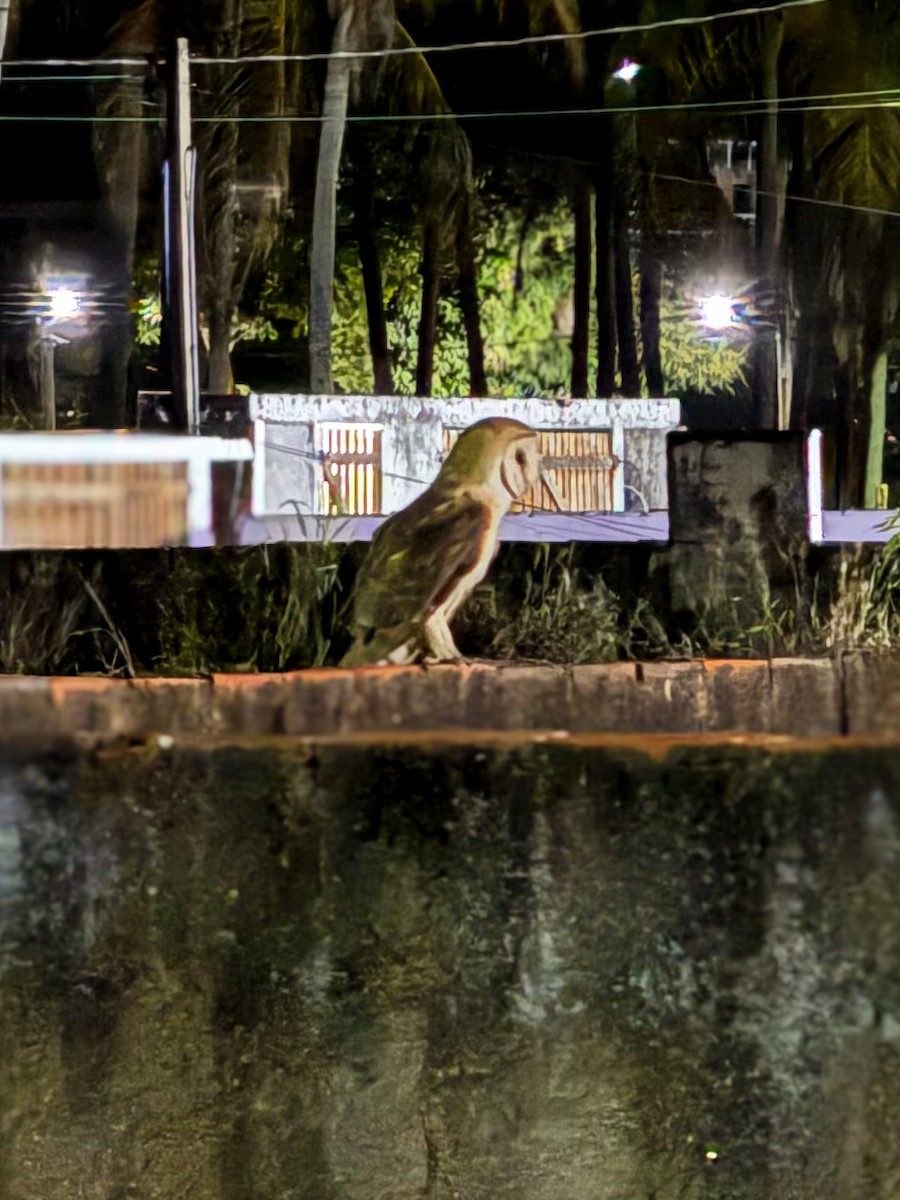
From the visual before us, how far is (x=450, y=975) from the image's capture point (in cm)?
194

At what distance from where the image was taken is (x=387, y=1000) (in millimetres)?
1918

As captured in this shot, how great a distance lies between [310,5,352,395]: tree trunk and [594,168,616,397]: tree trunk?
105cm

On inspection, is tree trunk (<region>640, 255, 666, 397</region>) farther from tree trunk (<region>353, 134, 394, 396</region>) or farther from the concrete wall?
tree trunk (<region>353, 134, 394, 396</region>)

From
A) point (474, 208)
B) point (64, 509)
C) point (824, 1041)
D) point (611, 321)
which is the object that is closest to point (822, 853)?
point (824, 1041)

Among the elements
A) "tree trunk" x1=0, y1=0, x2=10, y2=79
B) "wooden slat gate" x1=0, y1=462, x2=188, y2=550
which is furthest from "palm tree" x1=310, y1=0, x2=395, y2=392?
"tree trunk" x1=0, y1=0, x2=10, y2=79

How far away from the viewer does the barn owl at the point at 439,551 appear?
290 centimetres

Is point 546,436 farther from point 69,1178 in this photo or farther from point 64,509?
point 69,1178

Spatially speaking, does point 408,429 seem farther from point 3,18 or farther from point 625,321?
point 3,18

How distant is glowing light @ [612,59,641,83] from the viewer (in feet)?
13.9

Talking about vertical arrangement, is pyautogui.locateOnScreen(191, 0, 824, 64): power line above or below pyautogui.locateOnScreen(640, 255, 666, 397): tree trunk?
above

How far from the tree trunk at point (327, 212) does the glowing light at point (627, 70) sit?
1012 mm

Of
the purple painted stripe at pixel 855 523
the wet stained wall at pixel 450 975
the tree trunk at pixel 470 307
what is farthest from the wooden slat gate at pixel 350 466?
the wet stained wall at pixel 450 975

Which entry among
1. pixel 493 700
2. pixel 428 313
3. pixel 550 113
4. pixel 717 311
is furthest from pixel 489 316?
pixel 493 700

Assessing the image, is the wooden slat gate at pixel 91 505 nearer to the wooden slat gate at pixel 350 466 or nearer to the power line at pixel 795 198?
the wooden slat gate at pixel 350 466
